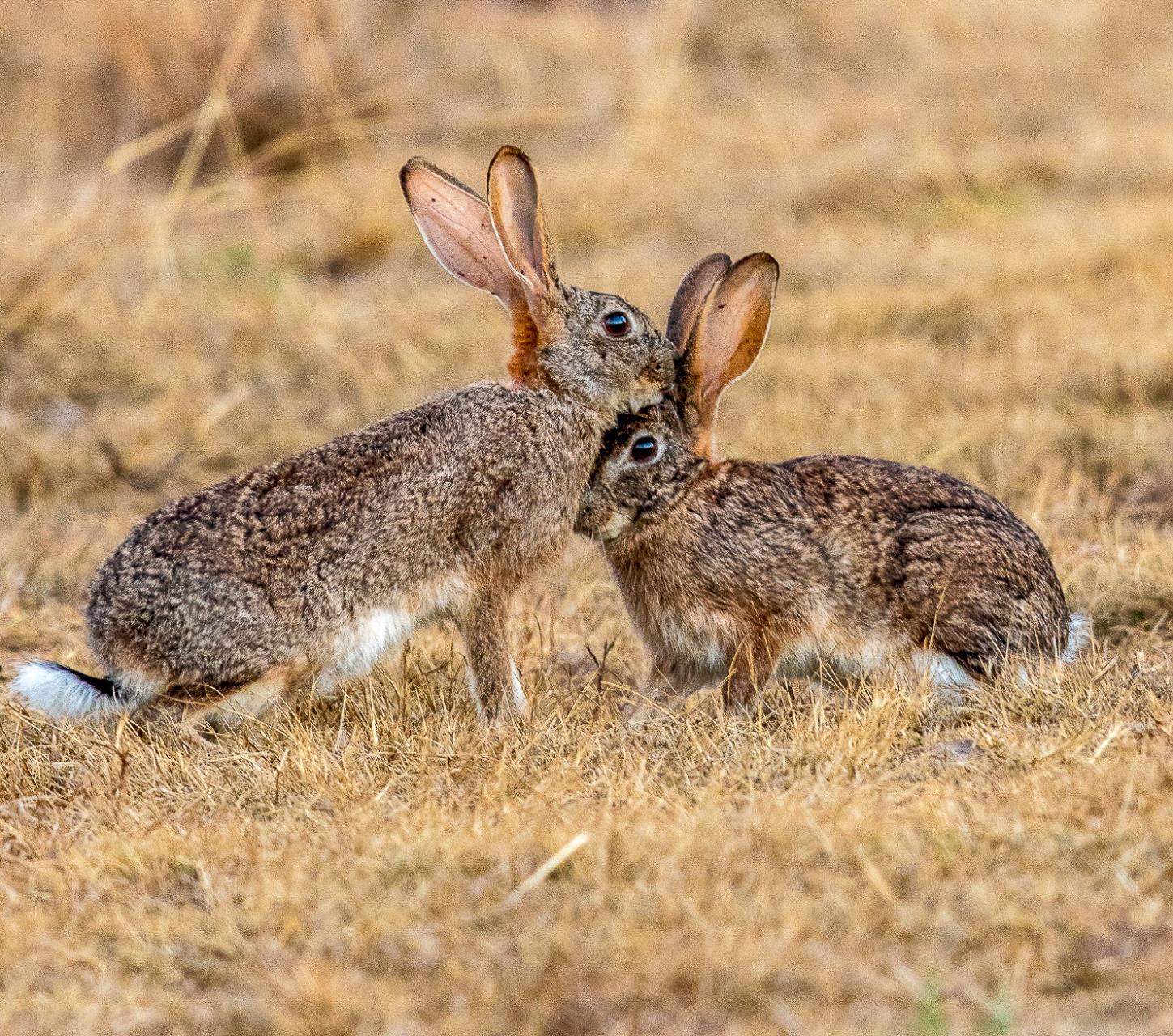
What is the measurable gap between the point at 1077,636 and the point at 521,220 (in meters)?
1.76

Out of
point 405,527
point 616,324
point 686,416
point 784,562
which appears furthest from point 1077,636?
point 405,527

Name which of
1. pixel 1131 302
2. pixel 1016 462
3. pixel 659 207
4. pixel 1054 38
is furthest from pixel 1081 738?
pixel 1054 38

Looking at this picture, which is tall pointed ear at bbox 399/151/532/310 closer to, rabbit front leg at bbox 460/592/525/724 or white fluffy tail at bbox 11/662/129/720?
rabbit front leg at bbox 460/592/525/724

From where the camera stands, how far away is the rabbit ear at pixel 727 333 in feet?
14.1

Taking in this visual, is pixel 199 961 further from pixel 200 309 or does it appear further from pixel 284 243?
pixel 284 243

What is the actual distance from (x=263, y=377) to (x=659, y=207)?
9.53ft

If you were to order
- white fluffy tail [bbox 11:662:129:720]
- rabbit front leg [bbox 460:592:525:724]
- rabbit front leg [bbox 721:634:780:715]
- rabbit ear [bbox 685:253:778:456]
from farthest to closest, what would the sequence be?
rabbit ear [bbox 685:253:778:456] < rabbit front leg [bbox 721:634:780:715] < rabbit front leg [bbox 460:592:525:724] < white fluffy tail [bbox 11:662:129:720]

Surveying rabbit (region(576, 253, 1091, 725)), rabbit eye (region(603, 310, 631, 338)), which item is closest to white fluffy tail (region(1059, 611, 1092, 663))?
rabbit (region(576, 253, 1091, 725))

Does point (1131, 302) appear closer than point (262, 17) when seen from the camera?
Yes

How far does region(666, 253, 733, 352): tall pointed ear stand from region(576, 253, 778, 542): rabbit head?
2 centimetres

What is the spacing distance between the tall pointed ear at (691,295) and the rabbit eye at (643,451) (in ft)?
1.18

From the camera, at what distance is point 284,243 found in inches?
340

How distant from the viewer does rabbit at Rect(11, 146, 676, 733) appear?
3.69m

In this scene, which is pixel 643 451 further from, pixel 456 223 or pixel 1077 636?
pixel 1077 636
